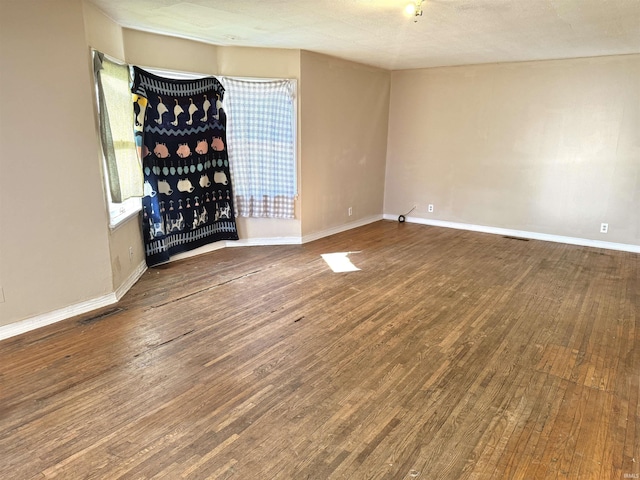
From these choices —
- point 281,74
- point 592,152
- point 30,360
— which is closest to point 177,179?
point 281,74

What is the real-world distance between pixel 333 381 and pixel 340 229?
3811mm

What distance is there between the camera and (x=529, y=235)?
5.91 meters

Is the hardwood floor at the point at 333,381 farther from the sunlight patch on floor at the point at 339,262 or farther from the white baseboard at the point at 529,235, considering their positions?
the white baseboard at the point at 529,235

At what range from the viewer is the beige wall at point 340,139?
5.23m

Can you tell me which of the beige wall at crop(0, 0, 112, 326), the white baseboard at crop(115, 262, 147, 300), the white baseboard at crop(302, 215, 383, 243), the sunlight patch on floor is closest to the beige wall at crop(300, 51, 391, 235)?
the white baseboard at crop(302, 215, 383, 243)

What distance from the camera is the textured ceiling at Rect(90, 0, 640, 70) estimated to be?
304cm

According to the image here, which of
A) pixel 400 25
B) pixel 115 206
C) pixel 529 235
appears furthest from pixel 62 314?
pixel 529 235

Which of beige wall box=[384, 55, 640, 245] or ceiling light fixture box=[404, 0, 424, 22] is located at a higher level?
ceiling light fixture box=[404, 0, 424, 22]

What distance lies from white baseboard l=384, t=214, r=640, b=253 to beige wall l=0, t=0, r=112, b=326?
490 centimetres

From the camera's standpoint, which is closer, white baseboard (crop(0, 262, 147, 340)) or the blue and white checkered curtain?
white baseboard (crop(0, 262, 147, 340))

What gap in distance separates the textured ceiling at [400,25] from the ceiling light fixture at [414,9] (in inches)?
2.1

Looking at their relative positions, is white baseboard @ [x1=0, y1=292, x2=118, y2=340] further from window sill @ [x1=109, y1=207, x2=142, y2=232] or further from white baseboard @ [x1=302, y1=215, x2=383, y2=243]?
white baseboard @ [x1=302, y1=215, x2=383, y2=243]

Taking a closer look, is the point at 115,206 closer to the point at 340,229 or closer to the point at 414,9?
the point at 414,9

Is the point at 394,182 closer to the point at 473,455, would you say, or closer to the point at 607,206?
the point at 607,206
